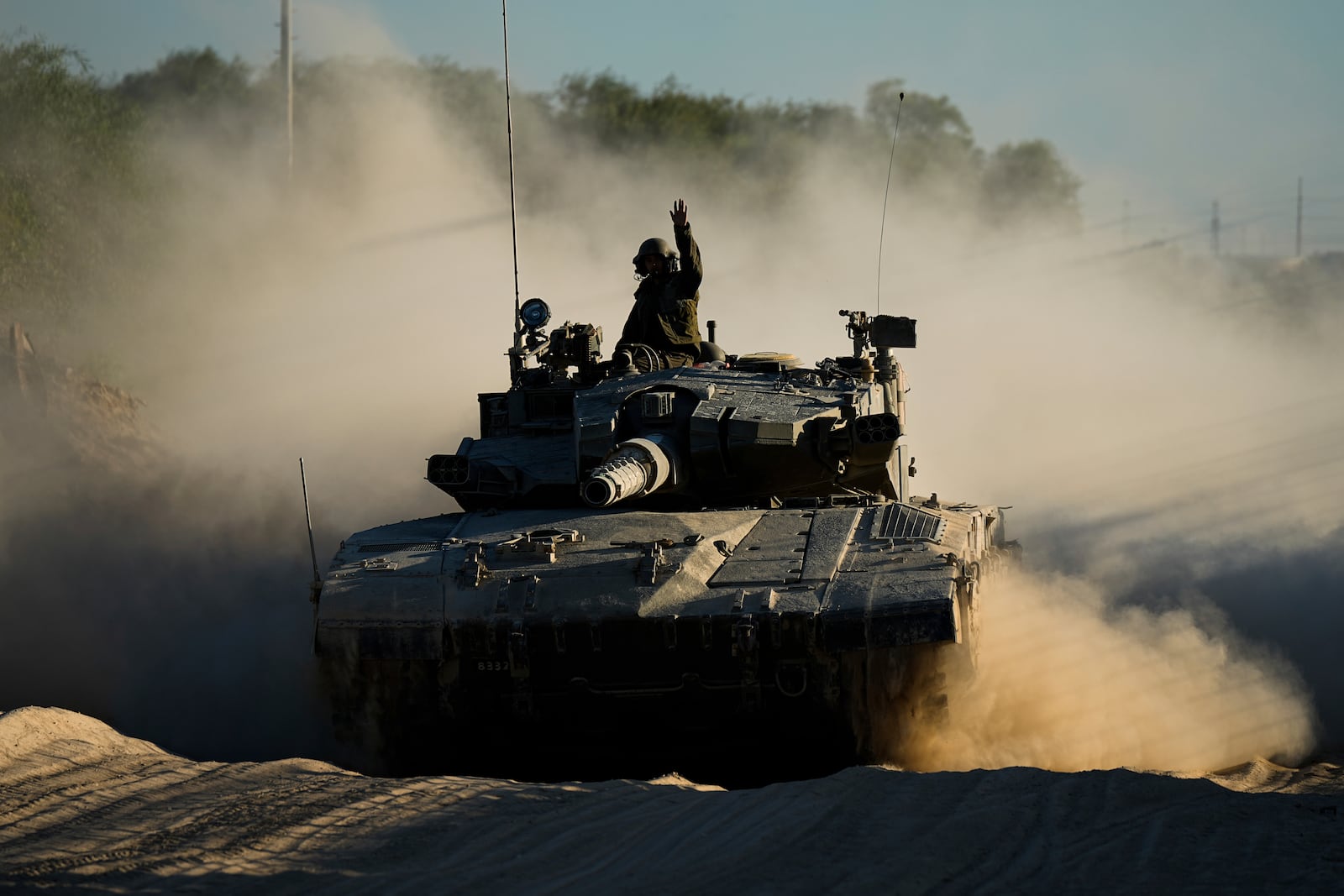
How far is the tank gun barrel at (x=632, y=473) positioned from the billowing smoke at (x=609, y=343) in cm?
257

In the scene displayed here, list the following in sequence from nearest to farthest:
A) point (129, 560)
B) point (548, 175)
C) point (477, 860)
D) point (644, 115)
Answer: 1. point (477, 860)
2. point (129, 560)
3. point (548, 175)
4. point (644, 115)

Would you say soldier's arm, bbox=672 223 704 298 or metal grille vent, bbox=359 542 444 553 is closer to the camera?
metal grille vent, bbox=359 542 444 553

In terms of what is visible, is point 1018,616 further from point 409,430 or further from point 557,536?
point 409,430

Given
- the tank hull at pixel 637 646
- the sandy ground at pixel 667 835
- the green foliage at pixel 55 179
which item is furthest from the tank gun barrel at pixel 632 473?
the green foliage at pixel 55 179

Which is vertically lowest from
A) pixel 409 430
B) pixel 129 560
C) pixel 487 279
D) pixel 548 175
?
pixel 129 560

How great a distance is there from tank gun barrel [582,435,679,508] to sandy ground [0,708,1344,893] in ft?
7.12

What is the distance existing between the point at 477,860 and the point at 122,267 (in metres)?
27.1

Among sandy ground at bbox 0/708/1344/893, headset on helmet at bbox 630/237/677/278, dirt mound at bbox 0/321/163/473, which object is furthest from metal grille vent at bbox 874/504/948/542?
dirt mound at bbox 0/321/163/473

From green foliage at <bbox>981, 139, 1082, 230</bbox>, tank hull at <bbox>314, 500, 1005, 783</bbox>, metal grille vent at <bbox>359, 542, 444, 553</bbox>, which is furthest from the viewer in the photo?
green foliage at <bbox>981, 139, 1082, 230</bbox>

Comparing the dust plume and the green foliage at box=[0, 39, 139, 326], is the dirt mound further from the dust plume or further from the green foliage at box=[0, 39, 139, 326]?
the dust plume

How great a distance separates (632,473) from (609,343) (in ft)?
81.1

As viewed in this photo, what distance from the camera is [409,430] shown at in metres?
25.1

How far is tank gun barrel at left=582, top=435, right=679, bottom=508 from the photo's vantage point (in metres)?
11.7

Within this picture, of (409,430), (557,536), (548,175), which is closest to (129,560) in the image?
(409,430)
